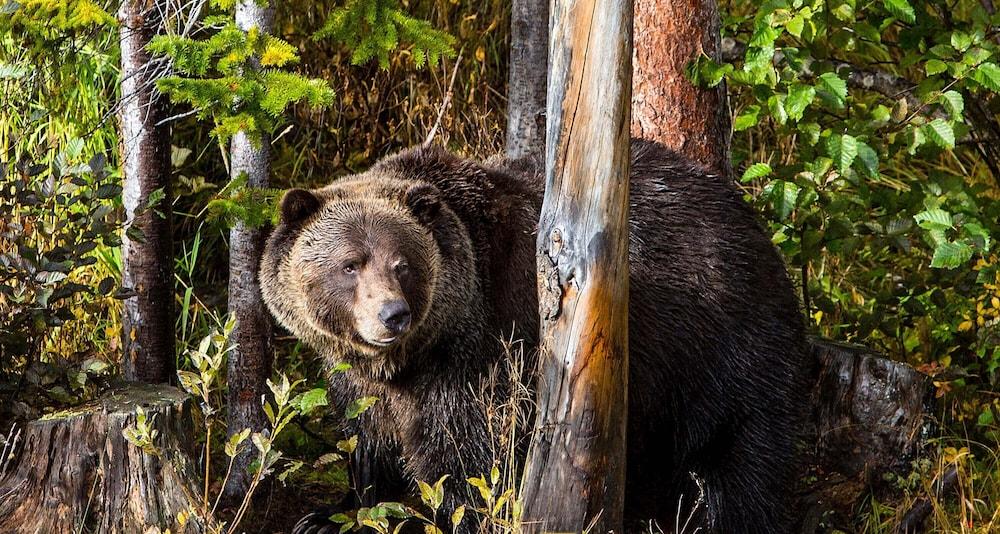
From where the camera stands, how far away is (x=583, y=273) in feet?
13.5

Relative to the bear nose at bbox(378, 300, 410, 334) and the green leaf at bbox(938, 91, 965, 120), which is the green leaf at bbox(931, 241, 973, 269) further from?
the bear nose at bbox(378, 300, 410, 334)

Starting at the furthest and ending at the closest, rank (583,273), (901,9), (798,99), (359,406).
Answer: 1. (901,9)
2. (798,99)
3. (359,406)
4. (583,273)

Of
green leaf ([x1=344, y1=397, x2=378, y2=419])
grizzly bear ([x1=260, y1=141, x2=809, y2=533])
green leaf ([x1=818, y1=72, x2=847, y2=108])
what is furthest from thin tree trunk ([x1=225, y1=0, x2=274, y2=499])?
green leaf ([x1=818, y1=72, x2=847, y2=108])

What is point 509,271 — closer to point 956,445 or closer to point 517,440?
point 517,440

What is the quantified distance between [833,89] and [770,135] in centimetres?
332

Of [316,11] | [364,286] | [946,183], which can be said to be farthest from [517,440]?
[316,11]

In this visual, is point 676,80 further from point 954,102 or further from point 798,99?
point 954,102

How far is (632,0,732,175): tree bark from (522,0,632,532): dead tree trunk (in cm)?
156

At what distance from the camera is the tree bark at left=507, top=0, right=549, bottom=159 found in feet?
20.7

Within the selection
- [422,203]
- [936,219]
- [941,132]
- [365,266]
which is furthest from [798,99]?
[365,266]

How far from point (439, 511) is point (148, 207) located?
1.83m

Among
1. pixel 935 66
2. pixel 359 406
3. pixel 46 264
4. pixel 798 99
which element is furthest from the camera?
pixel 935 66

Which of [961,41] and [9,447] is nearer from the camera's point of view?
[9,447]

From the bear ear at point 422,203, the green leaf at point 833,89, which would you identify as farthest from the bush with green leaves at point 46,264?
the green leaf at point 833,89
